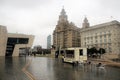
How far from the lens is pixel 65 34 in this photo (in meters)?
164

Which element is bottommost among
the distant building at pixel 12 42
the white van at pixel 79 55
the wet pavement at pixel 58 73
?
the wet pavement at pixel 58 73

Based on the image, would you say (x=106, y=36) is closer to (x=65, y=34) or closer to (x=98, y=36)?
(x=98, y=36)

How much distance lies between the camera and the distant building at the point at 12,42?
316 feet

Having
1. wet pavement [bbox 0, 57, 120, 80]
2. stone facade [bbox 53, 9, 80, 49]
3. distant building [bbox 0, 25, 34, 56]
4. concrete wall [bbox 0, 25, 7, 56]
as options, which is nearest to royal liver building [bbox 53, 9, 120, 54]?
stone facade [bbox 53, 9, 80, 49]

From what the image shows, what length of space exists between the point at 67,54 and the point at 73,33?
4702 inches

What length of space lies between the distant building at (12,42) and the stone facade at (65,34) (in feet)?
176

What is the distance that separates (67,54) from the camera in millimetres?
37312

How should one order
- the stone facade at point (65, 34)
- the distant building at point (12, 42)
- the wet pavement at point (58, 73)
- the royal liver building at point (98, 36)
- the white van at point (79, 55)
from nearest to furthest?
the wet pavement at point (58, 73) → the white van at point (79, 55) → the royal liver building at point (98, 36) → the distant building at point (12, 42) → the stone facade at point (65, 34)

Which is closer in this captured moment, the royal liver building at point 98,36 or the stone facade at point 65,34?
the royal liver building at point 98,36

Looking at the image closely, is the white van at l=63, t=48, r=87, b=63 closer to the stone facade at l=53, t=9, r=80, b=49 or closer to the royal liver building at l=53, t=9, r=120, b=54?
the royal liver building at l=53, t=9, r=120, b=54

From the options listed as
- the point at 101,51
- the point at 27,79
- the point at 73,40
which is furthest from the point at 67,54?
the point at 73,40

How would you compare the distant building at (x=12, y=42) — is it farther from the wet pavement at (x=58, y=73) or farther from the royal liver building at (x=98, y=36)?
the wet pavement at (x=58, y=73)

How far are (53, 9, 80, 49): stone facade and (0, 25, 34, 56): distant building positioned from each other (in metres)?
53.7

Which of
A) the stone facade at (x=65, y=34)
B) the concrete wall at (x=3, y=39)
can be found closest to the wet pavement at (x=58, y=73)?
the concrete wall at (x=3, y=39)
